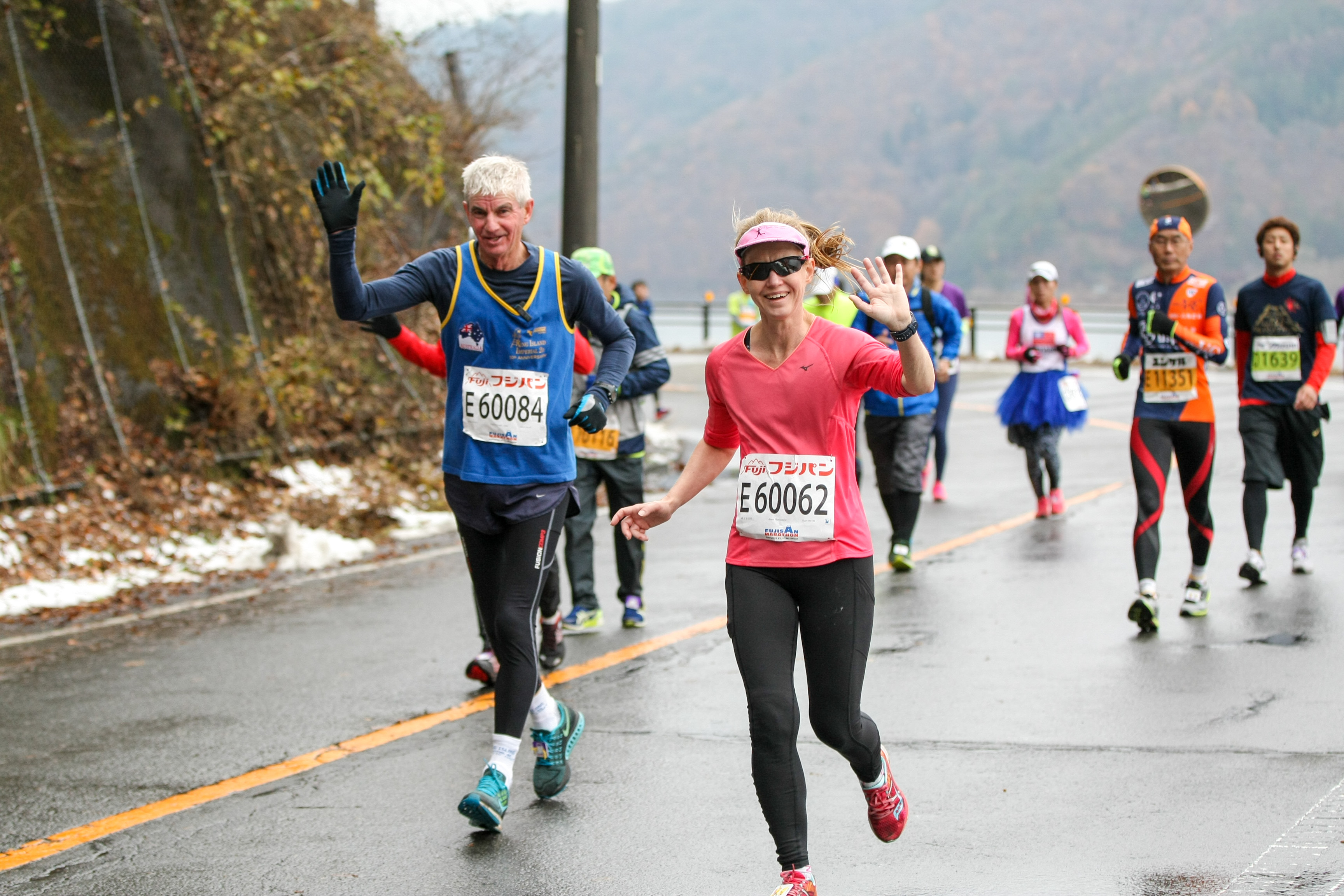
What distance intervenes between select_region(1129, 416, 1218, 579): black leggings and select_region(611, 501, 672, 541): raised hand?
3.69 meters

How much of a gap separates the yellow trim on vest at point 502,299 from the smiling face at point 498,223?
0.05 metres

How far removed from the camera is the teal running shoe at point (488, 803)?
455cm

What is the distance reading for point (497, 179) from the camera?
4.83 meters

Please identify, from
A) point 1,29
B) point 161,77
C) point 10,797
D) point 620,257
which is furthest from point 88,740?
point 620,257

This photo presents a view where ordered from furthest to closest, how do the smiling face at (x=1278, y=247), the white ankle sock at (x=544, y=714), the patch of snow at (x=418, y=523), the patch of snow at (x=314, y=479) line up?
the patch of snow at (x=314, y=479) → the patch of snow at (x=418, y=523) → the smiling face at (x=1278, y=247) → the white ankle sock at (x=544, y=714)

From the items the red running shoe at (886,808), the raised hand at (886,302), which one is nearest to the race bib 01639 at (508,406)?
the raised hand at (886,302)

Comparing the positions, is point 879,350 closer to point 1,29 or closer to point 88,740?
point 88,740

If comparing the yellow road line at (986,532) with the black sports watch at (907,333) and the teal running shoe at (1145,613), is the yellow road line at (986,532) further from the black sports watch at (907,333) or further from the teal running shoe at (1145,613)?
the black sports watch at (907,333)

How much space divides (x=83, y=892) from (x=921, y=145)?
139704 millimetres

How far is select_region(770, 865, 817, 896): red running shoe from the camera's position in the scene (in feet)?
12.5

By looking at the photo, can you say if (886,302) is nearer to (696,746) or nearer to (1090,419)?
(696,746)

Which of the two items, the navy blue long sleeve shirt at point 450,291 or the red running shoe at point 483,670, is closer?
the navy blue long sleeve shirt at point 450,291

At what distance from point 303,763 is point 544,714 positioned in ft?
3.64

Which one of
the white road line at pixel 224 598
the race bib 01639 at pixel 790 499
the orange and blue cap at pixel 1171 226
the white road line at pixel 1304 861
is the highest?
the orange and blue cap at pixel 1171 226
